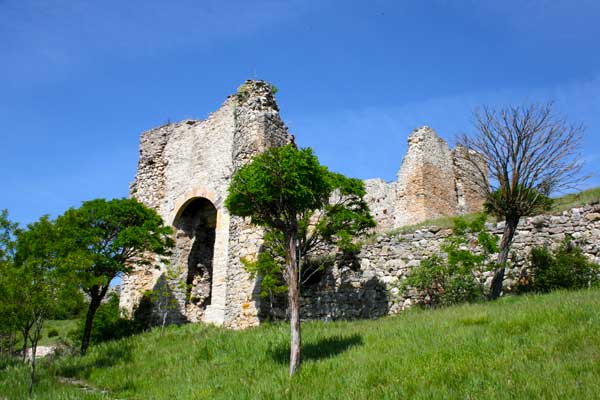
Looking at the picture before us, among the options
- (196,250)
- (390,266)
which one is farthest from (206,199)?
(390,266)

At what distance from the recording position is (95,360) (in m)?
12.6

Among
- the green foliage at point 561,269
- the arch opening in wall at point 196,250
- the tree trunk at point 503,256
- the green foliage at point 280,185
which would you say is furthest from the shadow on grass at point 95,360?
the green foliage at point 561,269

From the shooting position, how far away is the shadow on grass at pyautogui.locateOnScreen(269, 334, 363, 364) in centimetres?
943

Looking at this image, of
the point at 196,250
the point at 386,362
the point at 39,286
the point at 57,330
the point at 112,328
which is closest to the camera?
the point at 386,362

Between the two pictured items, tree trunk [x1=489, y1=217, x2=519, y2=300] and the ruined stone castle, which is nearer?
tree trunk [x1=489, y1=217, x2=519, y2=300]

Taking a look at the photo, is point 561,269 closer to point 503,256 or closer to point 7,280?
point 503,256

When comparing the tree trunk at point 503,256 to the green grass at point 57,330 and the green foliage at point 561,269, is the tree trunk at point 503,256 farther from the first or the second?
the green grass at point 57,330

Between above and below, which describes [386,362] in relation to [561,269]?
below

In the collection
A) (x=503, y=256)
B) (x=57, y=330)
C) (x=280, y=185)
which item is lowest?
(x=57, y=330)

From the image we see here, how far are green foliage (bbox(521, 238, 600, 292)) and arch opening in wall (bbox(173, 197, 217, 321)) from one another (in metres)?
10.8

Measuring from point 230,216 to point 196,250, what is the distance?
10.7ft

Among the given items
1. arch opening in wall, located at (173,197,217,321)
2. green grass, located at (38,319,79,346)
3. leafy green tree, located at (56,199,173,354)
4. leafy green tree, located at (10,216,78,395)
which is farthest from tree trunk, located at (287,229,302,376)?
green grass, located at (38,319,79,346)

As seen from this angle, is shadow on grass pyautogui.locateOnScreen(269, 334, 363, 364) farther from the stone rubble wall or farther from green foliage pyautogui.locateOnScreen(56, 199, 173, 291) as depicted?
the stone rubble wall

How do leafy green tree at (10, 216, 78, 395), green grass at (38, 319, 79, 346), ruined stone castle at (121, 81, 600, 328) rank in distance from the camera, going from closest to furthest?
leafy green tree at (10, 216, 78, 395) < ruined stone castle at (121, 81, 600, 328) < green grass at (38, 319, 79, 346)
